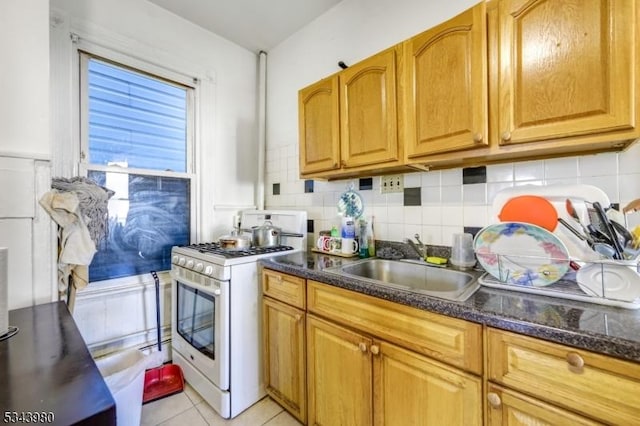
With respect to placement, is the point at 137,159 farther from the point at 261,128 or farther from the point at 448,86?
the point at 448,86

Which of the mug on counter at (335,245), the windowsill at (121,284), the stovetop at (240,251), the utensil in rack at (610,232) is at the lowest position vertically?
the windowsill at (121,284)

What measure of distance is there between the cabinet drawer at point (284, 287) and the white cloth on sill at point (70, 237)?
Answer: 3.04 feet

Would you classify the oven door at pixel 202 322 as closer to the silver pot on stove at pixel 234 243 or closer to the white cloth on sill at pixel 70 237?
the silver pot on stove at pixel 234 243

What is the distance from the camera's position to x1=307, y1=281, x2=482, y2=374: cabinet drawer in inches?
34.3

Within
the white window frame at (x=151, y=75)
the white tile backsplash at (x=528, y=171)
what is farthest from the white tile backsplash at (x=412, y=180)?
the white window frame at (x=151, y=75)

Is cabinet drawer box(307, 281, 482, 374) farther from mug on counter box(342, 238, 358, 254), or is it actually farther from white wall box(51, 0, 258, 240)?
white wall box(51, 0, 258, 240)

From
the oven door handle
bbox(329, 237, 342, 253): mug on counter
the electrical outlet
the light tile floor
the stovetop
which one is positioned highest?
the electrical outlet

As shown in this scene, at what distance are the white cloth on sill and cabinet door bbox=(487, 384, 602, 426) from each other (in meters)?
1.86

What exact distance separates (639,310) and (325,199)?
1.66 metres

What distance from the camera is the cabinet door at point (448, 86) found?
1116 mm

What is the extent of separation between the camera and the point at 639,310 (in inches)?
31.0

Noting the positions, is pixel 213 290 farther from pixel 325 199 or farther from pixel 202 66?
pixel 202 66

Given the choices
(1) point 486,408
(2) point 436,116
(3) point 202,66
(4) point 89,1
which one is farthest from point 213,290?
(4) point 89,1

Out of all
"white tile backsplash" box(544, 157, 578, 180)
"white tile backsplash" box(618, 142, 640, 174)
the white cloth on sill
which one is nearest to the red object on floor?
the white cloth on sill
